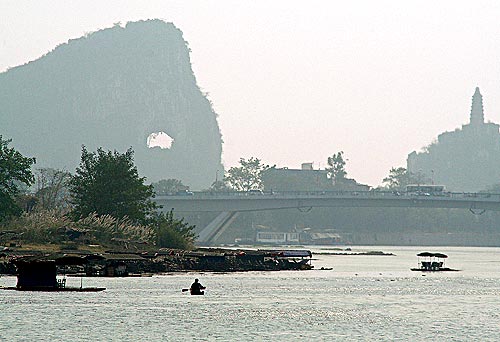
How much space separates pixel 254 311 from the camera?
8475cm

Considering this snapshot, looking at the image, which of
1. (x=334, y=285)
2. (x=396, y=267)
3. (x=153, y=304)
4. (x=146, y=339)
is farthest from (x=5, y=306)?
(x=396, y=267)

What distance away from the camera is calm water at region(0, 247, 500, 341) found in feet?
230

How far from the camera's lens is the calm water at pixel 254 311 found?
70125mm

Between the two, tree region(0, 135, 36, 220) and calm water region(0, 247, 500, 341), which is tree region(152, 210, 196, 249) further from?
calm water region(0, 247, 500, 341)

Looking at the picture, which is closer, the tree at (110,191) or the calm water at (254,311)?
the calm water at (254,311)

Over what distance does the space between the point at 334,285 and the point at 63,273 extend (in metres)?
25.8

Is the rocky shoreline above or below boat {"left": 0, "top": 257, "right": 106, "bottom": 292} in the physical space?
above

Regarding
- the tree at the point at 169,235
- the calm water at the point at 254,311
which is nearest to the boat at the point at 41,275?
the calm water at the point at 254,311

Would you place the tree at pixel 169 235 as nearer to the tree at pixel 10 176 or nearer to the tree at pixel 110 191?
the tree at pixel 110 191

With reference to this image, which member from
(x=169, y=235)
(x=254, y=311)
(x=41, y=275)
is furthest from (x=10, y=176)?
(x=254, y=311)

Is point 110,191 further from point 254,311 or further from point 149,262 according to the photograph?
point 254,311

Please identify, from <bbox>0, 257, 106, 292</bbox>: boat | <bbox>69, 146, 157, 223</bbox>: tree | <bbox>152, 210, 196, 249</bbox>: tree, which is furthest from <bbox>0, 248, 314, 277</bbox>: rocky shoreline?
<bbox>69, 146, 157, 223</bbox>: tree

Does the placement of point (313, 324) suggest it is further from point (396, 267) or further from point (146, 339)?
point (396, 267)

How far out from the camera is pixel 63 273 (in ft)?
363
